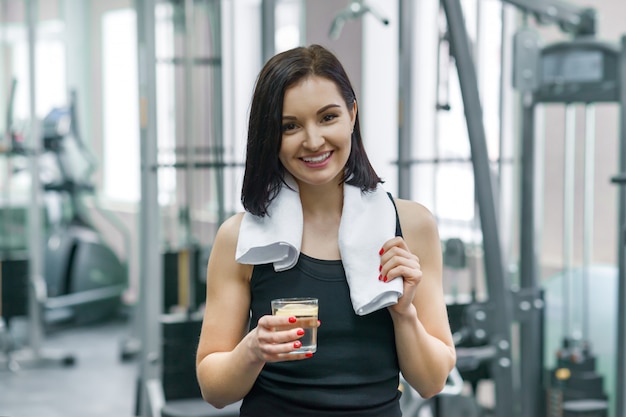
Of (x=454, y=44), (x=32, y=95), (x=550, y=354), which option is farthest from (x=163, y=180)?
(x=454, y=44)

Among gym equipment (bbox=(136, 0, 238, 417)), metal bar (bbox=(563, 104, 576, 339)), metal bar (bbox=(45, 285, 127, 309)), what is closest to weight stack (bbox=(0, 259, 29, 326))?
metal bar (bbox=(45, 285, 127, 309))

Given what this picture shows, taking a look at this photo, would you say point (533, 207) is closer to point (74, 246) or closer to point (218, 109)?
point (218, 109)

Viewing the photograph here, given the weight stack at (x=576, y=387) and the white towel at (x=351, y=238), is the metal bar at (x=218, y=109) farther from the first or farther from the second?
the white towel at (x=351, y=238)

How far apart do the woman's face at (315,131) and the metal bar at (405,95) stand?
2166 millimetres

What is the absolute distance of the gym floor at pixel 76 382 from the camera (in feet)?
15.5

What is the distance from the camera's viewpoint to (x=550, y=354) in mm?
3979

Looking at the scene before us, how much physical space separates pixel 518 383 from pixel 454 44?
1.50 meters

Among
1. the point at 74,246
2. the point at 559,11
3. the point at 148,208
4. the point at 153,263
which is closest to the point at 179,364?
the point at 153,263

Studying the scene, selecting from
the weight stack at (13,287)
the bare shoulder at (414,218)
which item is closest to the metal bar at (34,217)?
the weight stack at (13,287)

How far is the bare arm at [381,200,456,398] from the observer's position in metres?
1.26

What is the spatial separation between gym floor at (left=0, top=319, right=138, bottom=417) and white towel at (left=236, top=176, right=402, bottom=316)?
11.5 ft

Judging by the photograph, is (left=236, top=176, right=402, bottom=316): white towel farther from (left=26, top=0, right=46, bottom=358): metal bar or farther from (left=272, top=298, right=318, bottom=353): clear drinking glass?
(left=26, top=0, right=46, bottom=358): metal bar

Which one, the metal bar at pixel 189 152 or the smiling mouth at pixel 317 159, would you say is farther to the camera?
the metal bar at pixel 189 152

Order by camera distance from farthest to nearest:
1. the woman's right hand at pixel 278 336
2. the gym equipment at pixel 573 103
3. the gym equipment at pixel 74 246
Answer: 1. the gym equipment at pixel 74 246
2. the gym equipment at pixel 573 103
3. the woman's right hand at pixel 278 336
